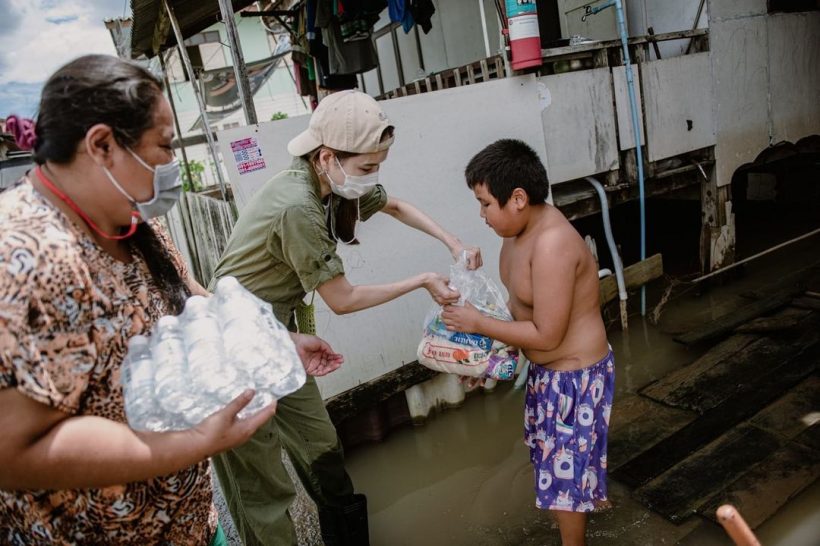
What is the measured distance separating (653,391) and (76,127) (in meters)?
4.24

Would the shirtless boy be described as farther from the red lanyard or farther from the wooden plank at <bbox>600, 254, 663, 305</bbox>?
the wooden plank at <bbox>600, 254, 663, 305</bbox>

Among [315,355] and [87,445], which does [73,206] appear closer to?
[87,445]

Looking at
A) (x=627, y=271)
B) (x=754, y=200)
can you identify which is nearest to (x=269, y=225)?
(x=627, y=271)

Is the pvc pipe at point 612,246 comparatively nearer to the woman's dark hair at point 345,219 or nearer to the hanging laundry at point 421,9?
the hanging laundry at point 421,9

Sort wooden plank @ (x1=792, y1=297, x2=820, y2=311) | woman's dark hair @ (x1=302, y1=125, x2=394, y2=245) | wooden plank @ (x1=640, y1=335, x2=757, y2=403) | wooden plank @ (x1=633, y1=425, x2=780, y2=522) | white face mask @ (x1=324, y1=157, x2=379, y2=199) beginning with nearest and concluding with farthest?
1. white face mask @ (x1=324, y1=157, x2=379, y2=199)
2. woman's dark hair @ (x1=302, y1=125, x2=394, y2=245)
3. wooden plank @ (x1=633, y1=425, x2=780, y2=522)
4. wooden plank @ (x1=640, y1=335, x2=757, y2=403)
5. wooden plank @ (x1=792, y1=297, x2=820, y2=311)

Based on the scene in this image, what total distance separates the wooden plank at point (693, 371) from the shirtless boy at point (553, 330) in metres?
2.07

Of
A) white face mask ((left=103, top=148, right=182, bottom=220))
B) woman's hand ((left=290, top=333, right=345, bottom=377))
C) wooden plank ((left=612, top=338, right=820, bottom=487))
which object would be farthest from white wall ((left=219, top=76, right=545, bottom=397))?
white face mask ((left=103, top=148, right=182, bottom=220))

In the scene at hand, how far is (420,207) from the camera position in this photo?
4.14 metres

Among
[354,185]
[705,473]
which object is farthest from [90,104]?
[705,473]

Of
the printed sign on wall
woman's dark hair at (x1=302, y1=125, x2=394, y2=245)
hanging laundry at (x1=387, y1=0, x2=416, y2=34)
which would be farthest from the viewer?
hanging laundry at (x1=387, y1=0, x2=416, y2=34)

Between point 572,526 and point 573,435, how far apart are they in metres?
0.43

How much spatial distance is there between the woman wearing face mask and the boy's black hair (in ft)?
4.25

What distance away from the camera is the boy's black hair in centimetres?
221

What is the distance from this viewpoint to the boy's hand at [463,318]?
227 cm
